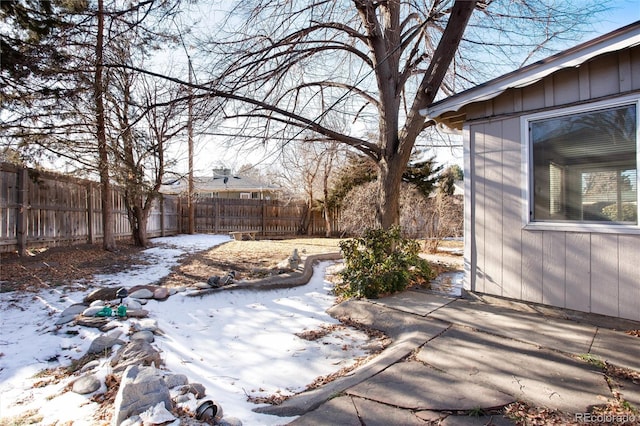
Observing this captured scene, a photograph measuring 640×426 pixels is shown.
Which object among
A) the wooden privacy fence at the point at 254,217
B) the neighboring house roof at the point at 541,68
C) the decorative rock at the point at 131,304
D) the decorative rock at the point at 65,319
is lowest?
the decorative rock at the point at 65,319

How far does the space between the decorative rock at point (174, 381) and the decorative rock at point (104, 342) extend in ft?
3.47

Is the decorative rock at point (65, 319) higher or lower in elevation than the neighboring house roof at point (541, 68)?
lower

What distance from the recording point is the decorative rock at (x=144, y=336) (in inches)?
132

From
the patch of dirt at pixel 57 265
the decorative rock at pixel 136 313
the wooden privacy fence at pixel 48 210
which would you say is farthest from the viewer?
the wooden privacy fence at pixel 48 210

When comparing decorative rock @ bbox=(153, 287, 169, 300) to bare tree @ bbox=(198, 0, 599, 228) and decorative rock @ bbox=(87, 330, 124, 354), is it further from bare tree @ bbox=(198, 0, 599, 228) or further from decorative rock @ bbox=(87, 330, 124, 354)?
bare tree @ bbox=(198, 0, 599, 228)

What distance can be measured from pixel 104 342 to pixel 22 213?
5379 mm

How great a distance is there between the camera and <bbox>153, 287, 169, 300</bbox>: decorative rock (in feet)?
16.0

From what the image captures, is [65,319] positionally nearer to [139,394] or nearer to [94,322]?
[94,322]

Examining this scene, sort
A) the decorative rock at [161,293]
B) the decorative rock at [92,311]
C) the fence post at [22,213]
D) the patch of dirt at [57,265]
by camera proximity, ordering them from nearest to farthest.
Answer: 1. the decorative rock at [92,311]
2. the decorative rock at [161,293]
3. the patch of dirt at [57,265]
4. the fence post at [22,213]

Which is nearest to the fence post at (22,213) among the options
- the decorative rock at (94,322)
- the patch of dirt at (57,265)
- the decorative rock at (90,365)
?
the patch of dirt at (57,265)

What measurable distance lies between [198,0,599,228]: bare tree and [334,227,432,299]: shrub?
0.75 meters

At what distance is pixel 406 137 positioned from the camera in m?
5.77

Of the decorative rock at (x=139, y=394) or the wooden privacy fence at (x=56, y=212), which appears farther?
the wooden privacy fence at (x=56, y=212)

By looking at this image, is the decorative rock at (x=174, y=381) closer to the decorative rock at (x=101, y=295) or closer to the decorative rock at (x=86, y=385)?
the decorative rock at (x=86, y=385)
